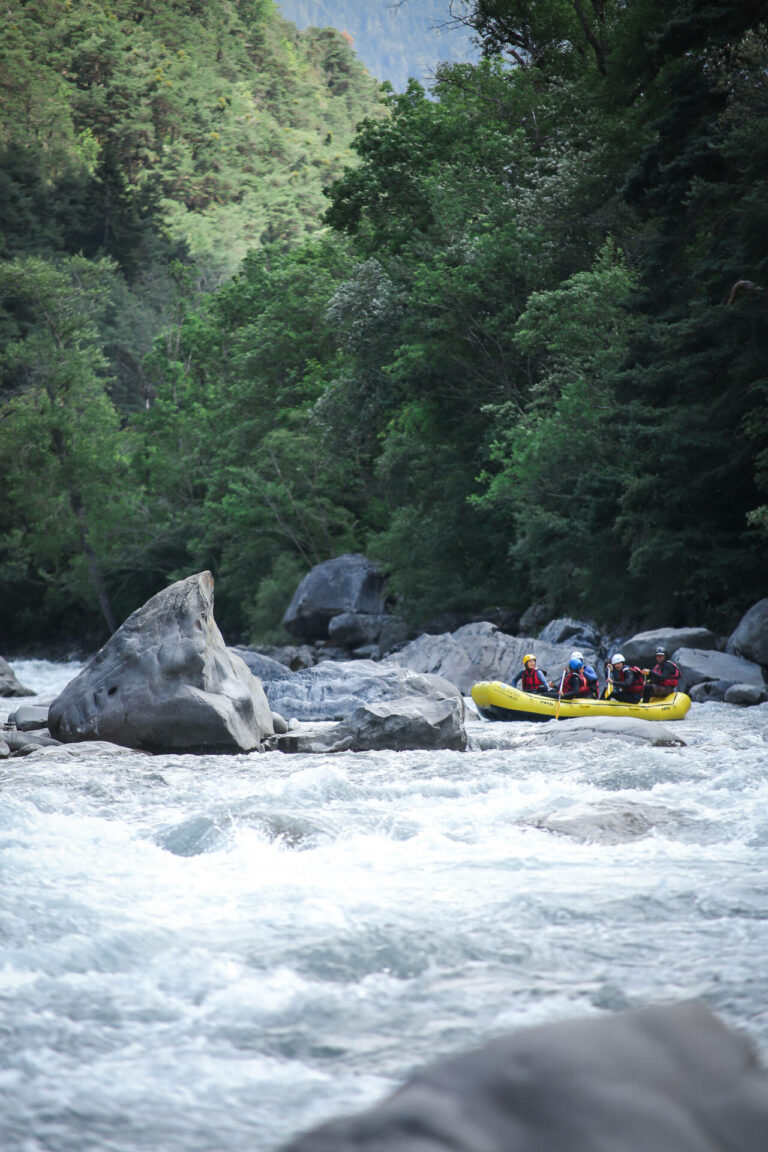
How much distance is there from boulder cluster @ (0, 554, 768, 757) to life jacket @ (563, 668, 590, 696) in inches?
63.3

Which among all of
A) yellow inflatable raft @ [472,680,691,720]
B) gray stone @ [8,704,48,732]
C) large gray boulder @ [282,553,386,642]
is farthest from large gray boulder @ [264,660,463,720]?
large gray boulder @ [282,553,386,642]

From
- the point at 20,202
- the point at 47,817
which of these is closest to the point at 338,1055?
the point at 47,817

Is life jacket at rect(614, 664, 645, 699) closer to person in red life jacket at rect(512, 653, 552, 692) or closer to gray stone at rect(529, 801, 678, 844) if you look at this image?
person in red life jacket at rect(512, 653, 552, 692)

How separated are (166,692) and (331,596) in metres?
17.9

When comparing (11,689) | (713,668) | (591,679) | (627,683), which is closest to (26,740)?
(591,679)

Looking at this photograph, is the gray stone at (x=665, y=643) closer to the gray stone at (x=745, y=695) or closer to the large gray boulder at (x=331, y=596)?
the gray stone at (x=745, y=695)

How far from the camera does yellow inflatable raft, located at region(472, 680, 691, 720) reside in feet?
43.2

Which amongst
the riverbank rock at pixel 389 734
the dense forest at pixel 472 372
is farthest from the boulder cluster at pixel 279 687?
the dense forest at pixel 472 372

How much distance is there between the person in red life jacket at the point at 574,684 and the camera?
46.4 ft

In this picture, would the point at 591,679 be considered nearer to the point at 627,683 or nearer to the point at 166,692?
the point at 627,683

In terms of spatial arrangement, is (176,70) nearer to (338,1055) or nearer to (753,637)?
(753,637)

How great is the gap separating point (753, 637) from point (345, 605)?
13.8 meters

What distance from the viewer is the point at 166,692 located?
34.3 ft

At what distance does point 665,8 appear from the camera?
23359 mm
